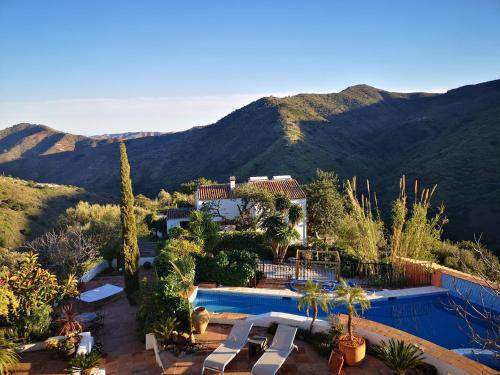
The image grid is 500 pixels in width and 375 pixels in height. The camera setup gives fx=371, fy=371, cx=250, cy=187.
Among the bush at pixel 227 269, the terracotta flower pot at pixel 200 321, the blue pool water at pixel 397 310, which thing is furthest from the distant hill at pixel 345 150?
the terracotta flower pot at pixel 200 321

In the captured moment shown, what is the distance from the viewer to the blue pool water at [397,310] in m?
10.7

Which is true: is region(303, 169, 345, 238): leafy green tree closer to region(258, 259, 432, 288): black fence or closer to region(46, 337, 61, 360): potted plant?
region(258, 259, 432, 288): black fence

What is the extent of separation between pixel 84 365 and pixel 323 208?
60.9ft

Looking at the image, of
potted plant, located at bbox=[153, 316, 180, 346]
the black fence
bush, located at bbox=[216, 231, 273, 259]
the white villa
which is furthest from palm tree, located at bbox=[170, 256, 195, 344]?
the white villa

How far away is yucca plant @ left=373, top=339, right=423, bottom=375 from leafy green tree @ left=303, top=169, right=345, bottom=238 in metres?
Result: 15.8

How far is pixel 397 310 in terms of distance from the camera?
11.7 meters

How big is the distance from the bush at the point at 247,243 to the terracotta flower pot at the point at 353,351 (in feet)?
31.7

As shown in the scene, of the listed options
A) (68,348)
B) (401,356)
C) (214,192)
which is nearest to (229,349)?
(401,356)

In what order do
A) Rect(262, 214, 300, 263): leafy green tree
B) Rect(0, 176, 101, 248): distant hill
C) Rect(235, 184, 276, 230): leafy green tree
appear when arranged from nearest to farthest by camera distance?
Rect(262, 214, 300, 263): leafy green tree, Rect(235, 184, 276, 230): leafy green tree, Rect(0, 176, 101, 248): distant hill

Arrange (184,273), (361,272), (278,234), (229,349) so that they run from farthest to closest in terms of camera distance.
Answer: (278,234) → (361,272) → (184,273) → (229,349)

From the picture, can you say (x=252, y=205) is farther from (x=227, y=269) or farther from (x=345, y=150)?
(x=345, y=150)

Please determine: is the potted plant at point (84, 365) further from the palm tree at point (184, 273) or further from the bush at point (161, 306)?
the palm tree at point (184, 273)

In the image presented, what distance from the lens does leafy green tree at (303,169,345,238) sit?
2342 cm

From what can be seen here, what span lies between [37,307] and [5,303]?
96cm
